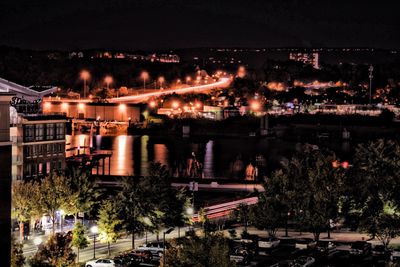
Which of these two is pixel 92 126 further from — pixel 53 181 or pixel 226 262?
pixel 226 262

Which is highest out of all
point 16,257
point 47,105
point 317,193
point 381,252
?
point 47,105

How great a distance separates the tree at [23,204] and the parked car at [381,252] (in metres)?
3.90

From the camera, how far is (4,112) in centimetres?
483

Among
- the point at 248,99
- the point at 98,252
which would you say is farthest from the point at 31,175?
the point at 248,99

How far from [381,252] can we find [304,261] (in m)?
1.35

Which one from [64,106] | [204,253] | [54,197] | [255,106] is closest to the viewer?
[204,253]

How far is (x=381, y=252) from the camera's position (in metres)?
9.50

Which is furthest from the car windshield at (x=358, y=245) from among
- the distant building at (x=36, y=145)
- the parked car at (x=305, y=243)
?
the distant building at (x=36, y=145)

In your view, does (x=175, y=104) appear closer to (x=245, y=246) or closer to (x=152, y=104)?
(x=152, y=104)

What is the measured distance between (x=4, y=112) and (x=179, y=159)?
2091 cm

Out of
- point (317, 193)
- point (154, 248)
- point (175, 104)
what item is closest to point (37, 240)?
point (154, 248)

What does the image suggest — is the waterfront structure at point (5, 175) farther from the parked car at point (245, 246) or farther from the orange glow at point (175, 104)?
the orange glow at point (175, 104)

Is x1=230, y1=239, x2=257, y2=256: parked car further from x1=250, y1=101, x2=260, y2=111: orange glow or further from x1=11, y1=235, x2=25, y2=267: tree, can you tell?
x1=250, y1=101, x2=260, y2=111: orange glow

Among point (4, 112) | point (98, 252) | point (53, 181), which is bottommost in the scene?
point (98, 252)
